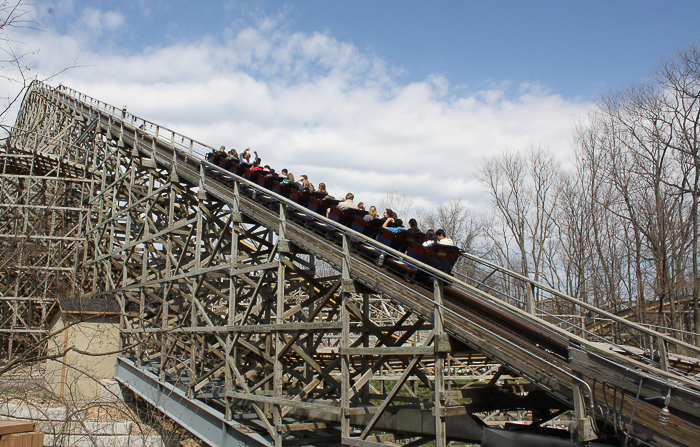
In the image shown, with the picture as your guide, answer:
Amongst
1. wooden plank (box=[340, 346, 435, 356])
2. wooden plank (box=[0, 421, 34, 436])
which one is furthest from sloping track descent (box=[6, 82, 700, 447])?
wooden plank (box=[0, 421, 34, 436])

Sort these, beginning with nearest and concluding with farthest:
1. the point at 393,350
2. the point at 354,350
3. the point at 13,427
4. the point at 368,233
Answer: the point at 13,427 < the point at 393,350 < the point at 354,350 < the point at 368,233

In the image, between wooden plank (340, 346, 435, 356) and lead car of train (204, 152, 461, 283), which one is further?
lead car of train (204, 152, 461, 283)

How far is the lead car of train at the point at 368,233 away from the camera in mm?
9500

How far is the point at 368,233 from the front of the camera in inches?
431

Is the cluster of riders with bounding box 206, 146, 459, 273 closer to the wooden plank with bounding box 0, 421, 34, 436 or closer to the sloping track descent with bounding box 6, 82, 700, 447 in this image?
the sloping track descent with bounding box 6, 82, 700, 447

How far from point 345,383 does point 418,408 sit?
1.30m

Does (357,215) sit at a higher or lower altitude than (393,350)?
higher

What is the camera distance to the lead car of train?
950cm

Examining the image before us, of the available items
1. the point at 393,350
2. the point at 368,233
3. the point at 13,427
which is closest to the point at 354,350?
the point at 393,350

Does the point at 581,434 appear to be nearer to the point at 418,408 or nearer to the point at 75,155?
the point at 418,408

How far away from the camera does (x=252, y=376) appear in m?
13.1

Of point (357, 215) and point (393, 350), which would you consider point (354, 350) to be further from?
point (357, 215)

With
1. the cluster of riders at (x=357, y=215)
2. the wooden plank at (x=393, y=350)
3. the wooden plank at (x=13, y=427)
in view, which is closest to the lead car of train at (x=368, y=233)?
the cluster of riders at (x=357, y=215)

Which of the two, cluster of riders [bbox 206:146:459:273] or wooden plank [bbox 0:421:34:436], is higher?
cluster of riders [bbox 206:146:459:273]
